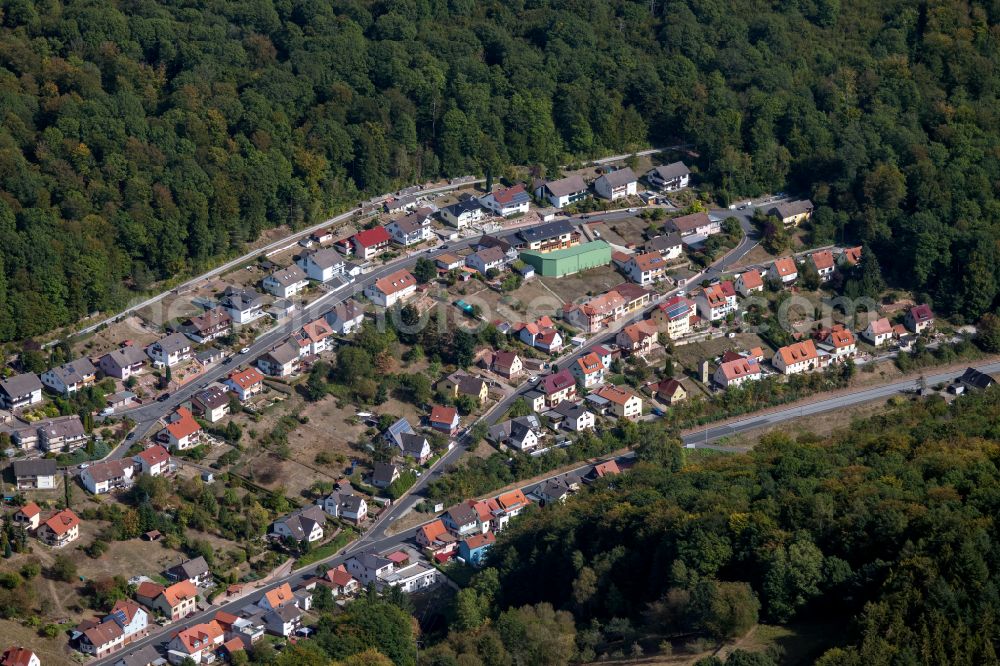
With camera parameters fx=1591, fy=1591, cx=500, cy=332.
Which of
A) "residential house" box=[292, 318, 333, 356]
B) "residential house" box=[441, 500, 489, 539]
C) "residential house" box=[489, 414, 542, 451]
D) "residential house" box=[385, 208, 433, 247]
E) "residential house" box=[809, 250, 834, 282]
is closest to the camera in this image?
"residential house" box=[441, 500, 489, 539]

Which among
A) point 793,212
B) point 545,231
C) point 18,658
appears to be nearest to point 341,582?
point 18,658

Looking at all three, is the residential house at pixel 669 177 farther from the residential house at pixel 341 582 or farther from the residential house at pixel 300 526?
the residential house at pixel 341 582

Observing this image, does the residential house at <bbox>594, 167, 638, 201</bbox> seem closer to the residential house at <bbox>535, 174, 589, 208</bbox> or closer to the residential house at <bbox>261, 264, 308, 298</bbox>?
the residential house at <bbox>535, 174, 589, 208</bbox>

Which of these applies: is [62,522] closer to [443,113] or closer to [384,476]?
[384,476]

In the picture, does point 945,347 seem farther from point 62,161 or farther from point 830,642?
point 62,161

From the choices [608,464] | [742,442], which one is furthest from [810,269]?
[608,464]

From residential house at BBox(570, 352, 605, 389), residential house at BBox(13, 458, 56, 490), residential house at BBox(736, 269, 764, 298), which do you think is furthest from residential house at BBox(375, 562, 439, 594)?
residential house at BBox(736, 269, 764, 298)
